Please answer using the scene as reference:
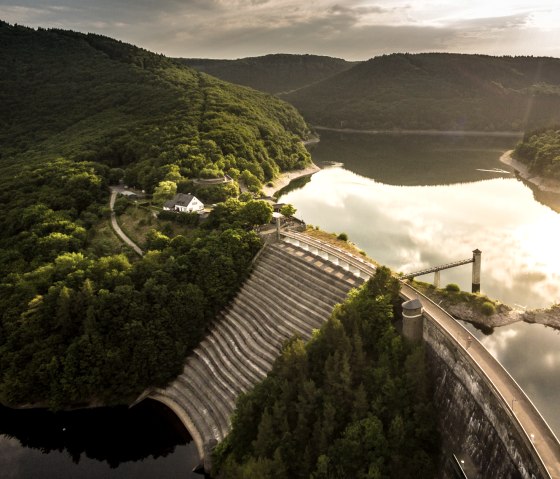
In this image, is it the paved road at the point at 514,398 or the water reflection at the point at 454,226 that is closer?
the paved road at the point at 514,398

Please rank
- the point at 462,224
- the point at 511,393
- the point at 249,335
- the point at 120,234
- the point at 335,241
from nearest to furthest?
the point at 511,393 < the point at 249,335 < the point at 335,241 < the point at 120,234 < the point at 462,224

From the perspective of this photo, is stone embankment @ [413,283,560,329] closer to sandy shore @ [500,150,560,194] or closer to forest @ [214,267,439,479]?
forest @ [214,267,439,479]

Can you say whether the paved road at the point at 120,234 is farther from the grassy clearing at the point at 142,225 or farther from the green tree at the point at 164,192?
the green tree at the point at 164,192

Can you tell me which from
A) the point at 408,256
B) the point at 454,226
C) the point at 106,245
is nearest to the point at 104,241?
the point at 106,245

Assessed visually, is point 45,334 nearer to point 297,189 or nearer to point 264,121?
point 297,189

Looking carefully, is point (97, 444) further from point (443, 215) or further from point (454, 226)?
point (443, 215)

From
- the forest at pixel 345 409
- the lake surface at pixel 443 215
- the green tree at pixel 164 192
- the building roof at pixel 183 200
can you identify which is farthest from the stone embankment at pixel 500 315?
the green tree at pixel 164 192

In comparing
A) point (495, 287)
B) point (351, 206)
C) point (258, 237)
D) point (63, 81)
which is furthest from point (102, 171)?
point (63, 81)
